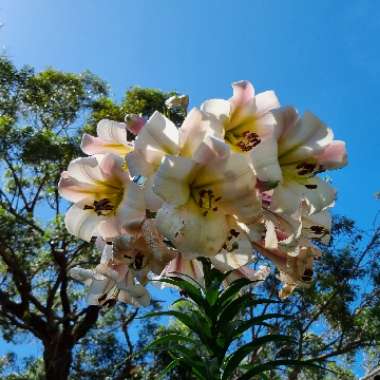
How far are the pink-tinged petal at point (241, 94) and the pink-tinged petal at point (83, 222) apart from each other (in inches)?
13.1

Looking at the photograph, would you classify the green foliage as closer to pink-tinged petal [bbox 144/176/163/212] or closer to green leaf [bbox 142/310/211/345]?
green leaf [bbox 142/310/211/345]

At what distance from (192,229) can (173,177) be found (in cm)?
9

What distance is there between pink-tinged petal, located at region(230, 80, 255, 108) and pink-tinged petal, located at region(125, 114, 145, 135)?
0.57ft

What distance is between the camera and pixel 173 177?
2.88ft

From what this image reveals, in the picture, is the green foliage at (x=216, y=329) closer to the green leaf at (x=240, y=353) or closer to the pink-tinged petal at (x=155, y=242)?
the green leaf at (x=240, y=353)

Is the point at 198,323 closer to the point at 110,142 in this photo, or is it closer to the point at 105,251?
the point at 105,251

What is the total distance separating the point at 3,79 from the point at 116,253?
9903mm

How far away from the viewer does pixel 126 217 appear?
929 mm

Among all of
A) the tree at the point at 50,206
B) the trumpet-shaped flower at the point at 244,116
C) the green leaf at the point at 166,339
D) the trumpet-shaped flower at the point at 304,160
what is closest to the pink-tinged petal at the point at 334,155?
the trumpet-shaped flower at the point at 304,160

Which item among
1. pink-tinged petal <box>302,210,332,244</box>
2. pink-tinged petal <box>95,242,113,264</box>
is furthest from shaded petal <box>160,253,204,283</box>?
pink-tinged petal <box>302,210,332,244</box>

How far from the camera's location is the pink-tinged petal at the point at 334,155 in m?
0.98

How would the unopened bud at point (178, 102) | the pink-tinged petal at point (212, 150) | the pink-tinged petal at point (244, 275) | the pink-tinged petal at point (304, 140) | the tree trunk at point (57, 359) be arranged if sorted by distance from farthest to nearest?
the tree trunk at point (57, 359) < the unopened bud at point (178, 102) < the pink-tinged petal at point (244, 275) < the pink-tinged petal at point (304, 140) < the pink-tinged petal at point (212, 150)

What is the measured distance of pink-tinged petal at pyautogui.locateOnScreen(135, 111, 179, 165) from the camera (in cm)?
93

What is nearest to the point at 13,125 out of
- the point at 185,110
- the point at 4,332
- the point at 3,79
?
the point at 3,79
